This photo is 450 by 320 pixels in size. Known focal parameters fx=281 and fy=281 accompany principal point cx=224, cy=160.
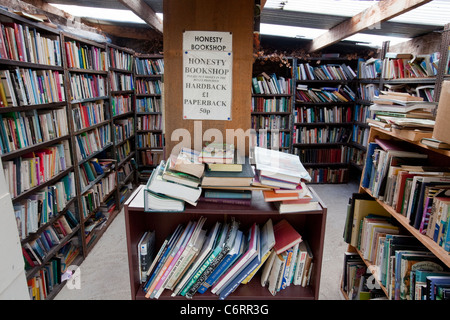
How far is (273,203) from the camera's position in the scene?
1.21m

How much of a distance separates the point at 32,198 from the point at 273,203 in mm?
1770

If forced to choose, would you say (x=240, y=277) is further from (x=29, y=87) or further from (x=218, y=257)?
(x=29, y=87)

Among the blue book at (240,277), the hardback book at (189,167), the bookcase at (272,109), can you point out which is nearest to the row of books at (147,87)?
the bookcase at (272,109)

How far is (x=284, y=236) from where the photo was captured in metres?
1.30

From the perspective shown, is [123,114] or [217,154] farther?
[123,114]

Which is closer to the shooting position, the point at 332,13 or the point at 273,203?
the point at 273,203

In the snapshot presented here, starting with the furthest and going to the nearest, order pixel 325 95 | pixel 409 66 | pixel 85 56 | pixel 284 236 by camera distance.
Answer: pixel 325 95 → pixel 409 66 → pixel 85 56 → pixel 284 236

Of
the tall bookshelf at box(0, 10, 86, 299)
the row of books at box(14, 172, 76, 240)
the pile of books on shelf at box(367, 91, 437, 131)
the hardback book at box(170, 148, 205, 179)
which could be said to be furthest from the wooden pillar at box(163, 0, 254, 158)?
the row of books at box(14, 172, 76, 240)

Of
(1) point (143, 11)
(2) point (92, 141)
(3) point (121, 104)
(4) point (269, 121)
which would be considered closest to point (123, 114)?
→ (3) point (121, 104)

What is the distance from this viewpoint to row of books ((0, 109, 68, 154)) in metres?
1.73

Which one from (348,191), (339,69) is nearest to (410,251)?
(348,191)

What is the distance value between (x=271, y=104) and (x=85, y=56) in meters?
2.68

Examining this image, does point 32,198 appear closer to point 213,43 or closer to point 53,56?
point 53,56

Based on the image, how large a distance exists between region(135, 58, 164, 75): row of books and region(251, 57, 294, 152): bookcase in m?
1.44
